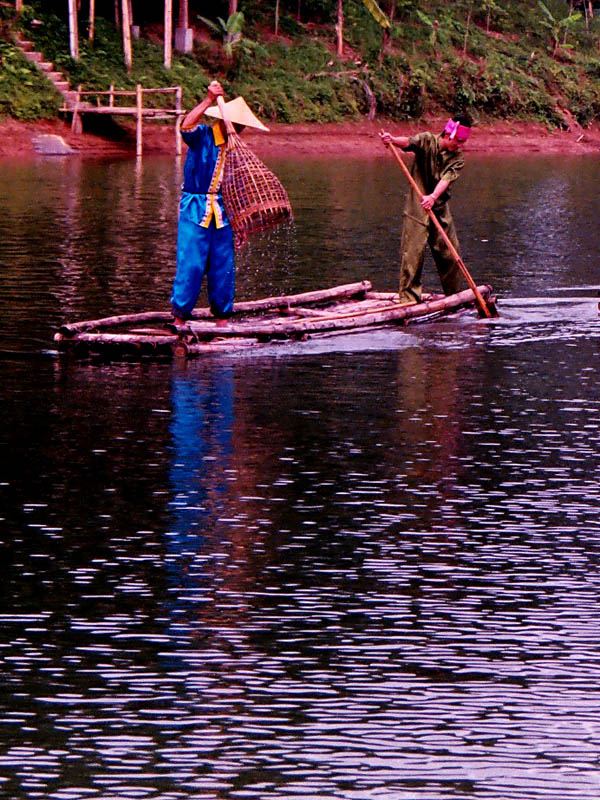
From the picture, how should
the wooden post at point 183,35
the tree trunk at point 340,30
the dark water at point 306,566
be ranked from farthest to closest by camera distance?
the tree trunk at point 340,30 → the wooden post at point 183,35 → the dark water at point 306,566

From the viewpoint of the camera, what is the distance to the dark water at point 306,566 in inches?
202

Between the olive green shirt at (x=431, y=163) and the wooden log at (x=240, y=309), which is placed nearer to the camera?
the wooden log at (x=240, y=309)

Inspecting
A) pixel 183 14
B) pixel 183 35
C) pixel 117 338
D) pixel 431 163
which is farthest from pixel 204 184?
pixel 183 35

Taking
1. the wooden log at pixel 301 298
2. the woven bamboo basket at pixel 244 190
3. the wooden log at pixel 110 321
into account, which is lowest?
the wooden log at pixel 110 321

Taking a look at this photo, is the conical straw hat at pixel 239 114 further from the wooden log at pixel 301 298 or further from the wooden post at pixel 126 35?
the wooden post at pixel 126 35

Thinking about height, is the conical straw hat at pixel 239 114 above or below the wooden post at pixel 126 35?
below

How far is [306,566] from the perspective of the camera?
699 cm

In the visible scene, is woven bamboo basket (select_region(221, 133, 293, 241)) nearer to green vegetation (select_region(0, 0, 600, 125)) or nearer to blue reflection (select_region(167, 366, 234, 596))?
blue reflection (select_region(167, 366, 234, 596))

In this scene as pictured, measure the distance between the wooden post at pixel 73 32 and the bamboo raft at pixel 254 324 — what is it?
22.7m

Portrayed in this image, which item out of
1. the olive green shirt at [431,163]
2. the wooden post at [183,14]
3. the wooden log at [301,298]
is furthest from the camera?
the wooden post at [183,14]

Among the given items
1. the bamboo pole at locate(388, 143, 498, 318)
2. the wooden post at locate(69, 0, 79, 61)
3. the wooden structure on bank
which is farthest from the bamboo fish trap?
the wooden post at locate(69, 0, 79, 61)

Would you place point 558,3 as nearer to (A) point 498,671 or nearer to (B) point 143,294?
(B) point 143,294

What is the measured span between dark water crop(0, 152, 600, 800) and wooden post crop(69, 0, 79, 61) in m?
22.4

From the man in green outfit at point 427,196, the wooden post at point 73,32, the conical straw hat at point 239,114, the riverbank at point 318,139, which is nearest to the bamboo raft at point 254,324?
the man in green outfit at point 427,196
